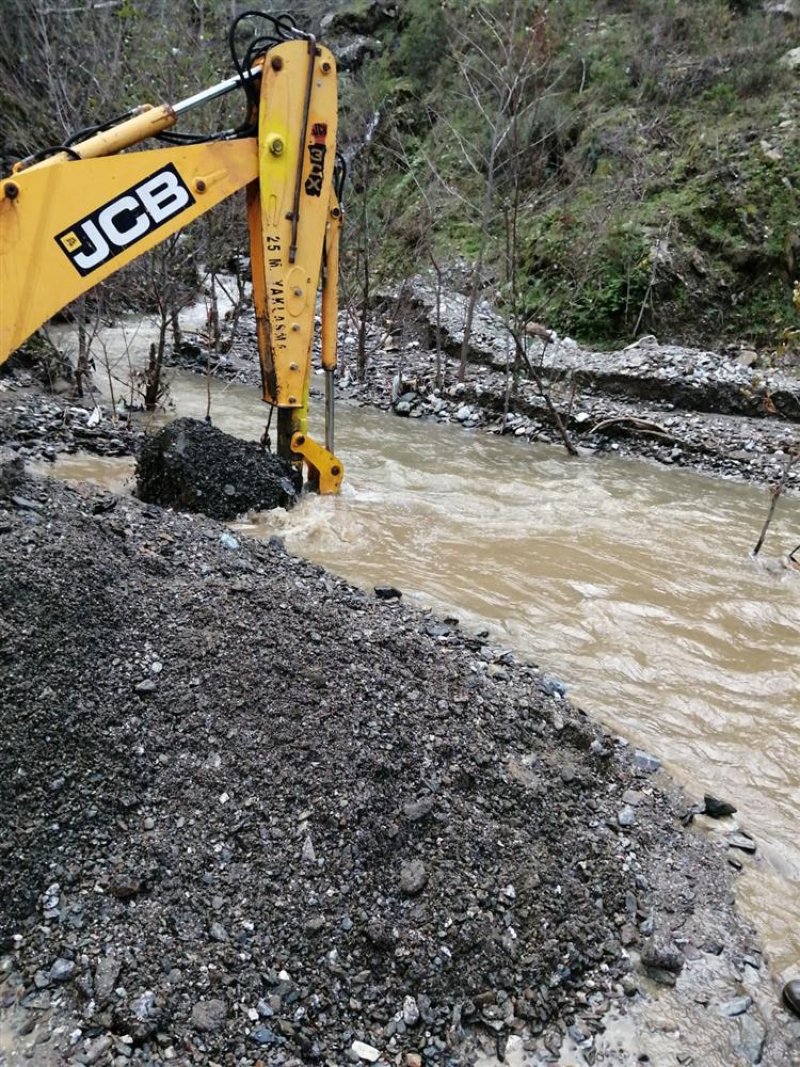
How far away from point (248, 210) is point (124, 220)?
3.65 ft

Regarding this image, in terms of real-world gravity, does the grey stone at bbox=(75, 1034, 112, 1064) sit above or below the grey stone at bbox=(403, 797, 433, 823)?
below

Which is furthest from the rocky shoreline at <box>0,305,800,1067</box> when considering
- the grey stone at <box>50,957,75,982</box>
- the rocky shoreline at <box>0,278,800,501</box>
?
the rocky shoreline at <box>0,278,800,501</box>

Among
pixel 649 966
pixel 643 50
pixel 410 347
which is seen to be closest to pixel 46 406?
pixel 649 966

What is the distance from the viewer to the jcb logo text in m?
3.31

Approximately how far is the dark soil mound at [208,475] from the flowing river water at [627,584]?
7.8 inches

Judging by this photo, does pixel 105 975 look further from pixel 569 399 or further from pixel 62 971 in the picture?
pixel 569 399

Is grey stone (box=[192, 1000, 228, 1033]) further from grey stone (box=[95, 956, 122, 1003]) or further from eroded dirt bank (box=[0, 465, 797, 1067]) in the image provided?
grey stone (box=[95, 956, 122, 1003])

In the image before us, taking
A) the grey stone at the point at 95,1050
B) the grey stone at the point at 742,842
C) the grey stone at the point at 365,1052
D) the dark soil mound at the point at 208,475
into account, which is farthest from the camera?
the dark soil mound at the point at 208,475

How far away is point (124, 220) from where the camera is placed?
346 centimetres

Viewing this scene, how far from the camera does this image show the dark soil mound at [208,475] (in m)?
4.82

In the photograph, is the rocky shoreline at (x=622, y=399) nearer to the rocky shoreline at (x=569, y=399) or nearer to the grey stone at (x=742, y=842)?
the rocky shoreline at (x=569, y=399)

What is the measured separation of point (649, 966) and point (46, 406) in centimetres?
657

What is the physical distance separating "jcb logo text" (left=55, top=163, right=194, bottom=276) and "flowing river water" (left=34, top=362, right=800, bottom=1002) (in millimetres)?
1862

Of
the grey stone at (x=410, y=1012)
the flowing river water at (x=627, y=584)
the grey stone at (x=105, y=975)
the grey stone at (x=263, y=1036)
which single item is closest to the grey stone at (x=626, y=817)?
the flowing river water at (x=627, y=584)
